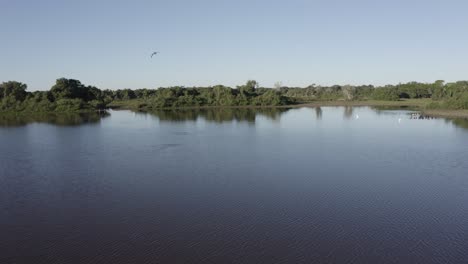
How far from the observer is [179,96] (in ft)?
338

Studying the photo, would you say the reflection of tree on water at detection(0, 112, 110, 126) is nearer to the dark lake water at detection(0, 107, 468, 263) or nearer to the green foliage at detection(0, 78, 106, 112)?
the green foliage at detection(0, 78, 106, 112)

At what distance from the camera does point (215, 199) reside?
16.5 meters

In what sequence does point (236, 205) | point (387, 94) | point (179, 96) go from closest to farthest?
1. point (236, 205)
2. point (179, 96)
3. point (387, 94)

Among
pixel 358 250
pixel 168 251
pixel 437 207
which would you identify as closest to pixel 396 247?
pixel 358 250

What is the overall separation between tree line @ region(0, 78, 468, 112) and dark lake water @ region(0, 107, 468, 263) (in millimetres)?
51859

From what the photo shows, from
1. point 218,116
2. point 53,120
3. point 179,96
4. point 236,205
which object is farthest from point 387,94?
point 236,205

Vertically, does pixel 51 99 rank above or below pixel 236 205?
above

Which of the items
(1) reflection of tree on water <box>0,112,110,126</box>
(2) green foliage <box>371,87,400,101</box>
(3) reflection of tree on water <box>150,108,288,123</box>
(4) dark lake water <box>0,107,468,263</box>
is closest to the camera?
(4) dark lake water <box>0,107,468,263</box>

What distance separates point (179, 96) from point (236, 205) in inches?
3516

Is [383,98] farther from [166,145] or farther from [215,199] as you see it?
[215,199]

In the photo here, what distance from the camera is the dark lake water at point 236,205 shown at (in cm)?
1172

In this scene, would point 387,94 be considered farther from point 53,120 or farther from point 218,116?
point 53,120

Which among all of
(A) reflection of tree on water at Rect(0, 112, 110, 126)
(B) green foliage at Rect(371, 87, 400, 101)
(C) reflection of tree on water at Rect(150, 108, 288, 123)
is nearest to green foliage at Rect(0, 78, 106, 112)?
(A) reflection of tree on water at Rect(0, 112, 110, 126)

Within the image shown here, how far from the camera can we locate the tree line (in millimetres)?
82688
